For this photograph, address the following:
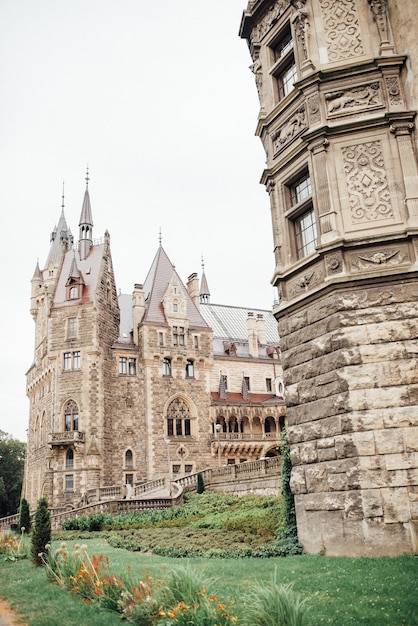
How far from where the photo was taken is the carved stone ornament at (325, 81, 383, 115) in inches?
506

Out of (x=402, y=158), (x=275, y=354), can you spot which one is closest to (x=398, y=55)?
(x=402, y=158)

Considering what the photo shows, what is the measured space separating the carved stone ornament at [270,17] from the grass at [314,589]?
42.7 feet

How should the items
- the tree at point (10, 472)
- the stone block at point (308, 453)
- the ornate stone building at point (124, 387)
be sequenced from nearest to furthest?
1. the stone block at point (308, 453)
2. the ornate stone building at point (124, 387)
3. the tree at point (10, 472)

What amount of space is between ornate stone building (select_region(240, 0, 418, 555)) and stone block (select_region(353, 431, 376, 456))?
2 cm

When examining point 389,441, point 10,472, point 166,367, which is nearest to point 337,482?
point 389,441

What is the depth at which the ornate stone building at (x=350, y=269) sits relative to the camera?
10891 millimetres

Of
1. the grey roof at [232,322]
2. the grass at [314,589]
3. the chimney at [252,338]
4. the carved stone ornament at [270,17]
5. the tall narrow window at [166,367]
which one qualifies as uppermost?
the grey roof at [232,322]

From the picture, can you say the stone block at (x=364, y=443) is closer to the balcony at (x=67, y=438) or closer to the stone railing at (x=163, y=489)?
the stone railing at (x=163, y=489)

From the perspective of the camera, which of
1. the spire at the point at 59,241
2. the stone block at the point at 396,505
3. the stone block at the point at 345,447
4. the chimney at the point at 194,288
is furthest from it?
the chimney at the point at 194,288

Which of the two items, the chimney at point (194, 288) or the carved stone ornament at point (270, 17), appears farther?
the chimney at point (194, 288)

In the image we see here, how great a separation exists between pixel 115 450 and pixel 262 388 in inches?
658

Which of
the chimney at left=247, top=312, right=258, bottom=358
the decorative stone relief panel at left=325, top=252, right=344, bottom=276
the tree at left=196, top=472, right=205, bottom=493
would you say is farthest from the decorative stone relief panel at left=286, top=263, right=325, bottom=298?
the chimney at left=247, top=312, right=258, bottom=358

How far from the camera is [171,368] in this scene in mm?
47219

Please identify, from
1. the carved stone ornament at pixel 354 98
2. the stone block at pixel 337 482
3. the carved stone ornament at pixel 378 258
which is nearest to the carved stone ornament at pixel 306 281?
the carved stone ornament at pixel 378 258
